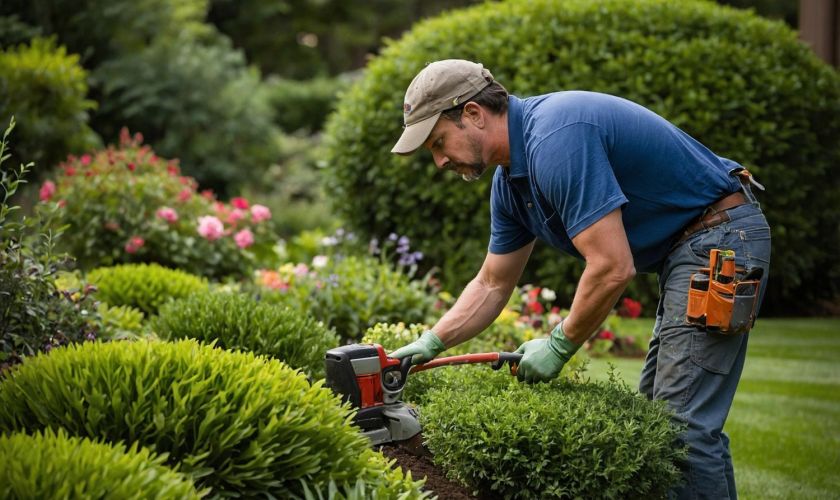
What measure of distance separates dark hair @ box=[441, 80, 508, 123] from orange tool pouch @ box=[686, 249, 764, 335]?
33.7 inches

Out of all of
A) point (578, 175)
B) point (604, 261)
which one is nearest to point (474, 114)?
point (578, 175)

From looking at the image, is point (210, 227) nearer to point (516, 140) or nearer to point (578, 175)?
point (516, 140)

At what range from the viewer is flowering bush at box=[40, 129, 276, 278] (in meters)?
6.62

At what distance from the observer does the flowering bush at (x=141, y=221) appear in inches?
261

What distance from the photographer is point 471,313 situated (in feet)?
10.8

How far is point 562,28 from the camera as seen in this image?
289 inches

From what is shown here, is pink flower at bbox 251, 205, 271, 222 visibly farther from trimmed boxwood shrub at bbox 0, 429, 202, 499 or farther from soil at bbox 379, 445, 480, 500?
trimmed boxwood shrub at bbox 0, 429, 202, 499

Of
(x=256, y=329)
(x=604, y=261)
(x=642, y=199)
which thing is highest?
(x=642, y=199)

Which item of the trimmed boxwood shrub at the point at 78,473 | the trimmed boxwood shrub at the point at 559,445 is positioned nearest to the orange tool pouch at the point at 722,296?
the trimmed boxwood shrub at the point at 559,445

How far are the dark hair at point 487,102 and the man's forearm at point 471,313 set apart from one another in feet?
2.38

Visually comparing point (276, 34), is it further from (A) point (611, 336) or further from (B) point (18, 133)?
(A) point (611, 336)

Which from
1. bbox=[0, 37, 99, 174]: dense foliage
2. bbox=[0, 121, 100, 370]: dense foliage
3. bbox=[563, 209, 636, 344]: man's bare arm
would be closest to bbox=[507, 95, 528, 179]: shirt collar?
bbox=[563, 209, 636, 344]: man's bare arm

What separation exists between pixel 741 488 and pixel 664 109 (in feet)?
12.8

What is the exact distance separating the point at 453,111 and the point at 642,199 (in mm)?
706
